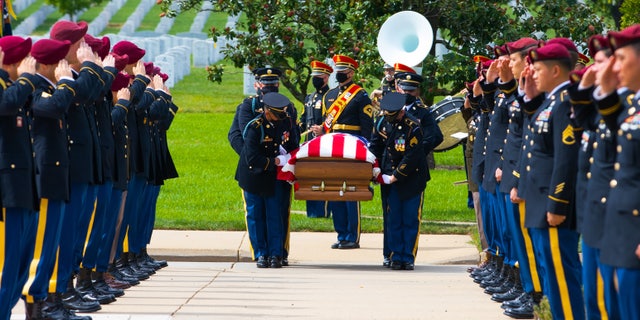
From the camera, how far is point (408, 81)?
1377cm

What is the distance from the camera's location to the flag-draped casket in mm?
13461

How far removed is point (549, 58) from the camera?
27.8 feet

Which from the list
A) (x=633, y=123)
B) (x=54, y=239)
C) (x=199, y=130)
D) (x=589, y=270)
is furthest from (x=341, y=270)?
(x=199, y=130)

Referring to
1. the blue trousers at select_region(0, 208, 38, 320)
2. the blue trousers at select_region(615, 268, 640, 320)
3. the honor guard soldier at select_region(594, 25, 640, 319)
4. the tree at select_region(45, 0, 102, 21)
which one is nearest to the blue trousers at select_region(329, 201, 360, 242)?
the blue trousers at select_region(0, 208, 38, 320)

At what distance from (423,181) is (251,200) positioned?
68.6 inches

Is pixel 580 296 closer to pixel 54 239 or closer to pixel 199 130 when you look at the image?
pixel 54 239

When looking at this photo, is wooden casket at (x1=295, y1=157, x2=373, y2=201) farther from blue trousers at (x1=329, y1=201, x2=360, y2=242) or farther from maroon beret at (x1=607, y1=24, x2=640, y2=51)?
maroon beret at (x1=607, y1=24, x2=640, y2=51)

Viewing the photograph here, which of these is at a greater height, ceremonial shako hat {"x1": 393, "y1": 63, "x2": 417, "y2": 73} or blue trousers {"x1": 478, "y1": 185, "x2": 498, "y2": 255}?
ceremonial shako hat {"x1": 393, "y1": 63, "x2": 417, "y2": 73}

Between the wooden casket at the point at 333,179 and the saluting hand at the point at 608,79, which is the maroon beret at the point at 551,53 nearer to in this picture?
the saluting hand at the point at 608,79

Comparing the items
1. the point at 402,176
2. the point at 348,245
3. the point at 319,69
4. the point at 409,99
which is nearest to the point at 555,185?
the point at 402,176

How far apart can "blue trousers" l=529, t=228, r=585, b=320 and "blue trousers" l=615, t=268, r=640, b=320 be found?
171cm

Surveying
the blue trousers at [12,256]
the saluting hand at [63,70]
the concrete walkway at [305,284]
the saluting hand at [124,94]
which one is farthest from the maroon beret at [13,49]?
the saluting hand at [124,94]

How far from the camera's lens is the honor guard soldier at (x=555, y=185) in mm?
8062

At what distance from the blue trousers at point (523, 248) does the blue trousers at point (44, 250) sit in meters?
3.24
